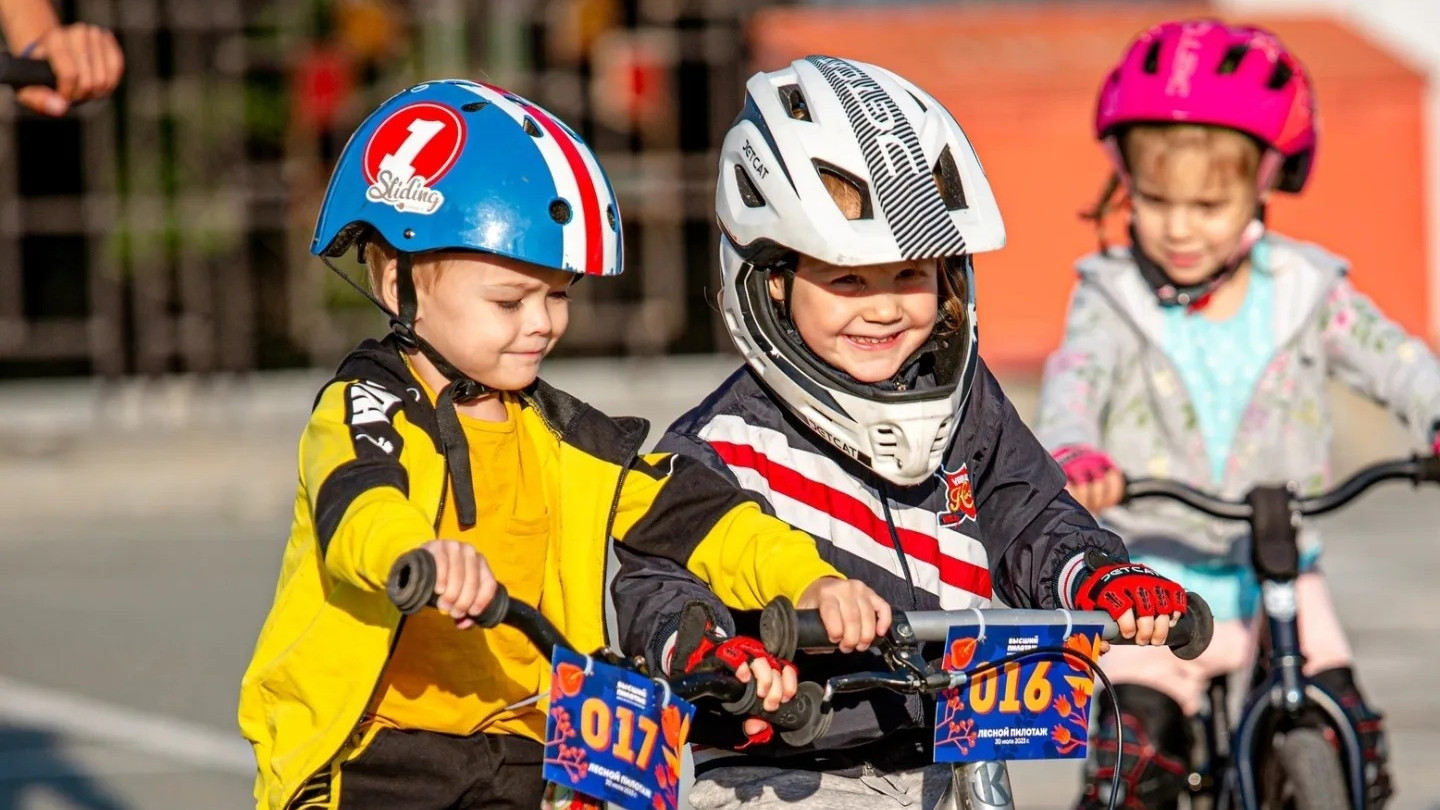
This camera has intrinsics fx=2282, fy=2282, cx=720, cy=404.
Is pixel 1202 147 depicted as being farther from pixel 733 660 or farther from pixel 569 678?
pixel 569 678

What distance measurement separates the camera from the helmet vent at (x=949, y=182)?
410cm

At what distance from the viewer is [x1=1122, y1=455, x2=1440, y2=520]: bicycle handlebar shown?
5020 mm

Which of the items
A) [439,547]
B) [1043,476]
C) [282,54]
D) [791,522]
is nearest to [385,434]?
[439,547]

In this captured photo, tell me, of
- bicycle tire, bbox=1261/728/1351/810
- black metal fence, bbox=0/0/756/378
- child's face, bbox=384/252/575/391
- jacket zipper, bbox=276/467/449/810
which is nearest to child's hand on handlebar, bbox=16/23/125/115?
child's face, bbox=384/252/575/391

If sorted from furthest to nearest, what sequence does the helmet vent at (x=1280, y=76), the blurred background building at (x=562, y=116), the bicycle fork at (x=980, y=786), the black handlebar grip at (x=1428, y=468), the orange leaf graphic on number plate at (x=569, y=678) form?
the blurred background building at (x=562, y=116) < the helmet vent at (x=1280, y=76) < the black handlebar grip at (x=1428, y=468) < the bicycle fork at (x=980, y=786) < the orange leaf graphic on number plate at (x=569, y=678)

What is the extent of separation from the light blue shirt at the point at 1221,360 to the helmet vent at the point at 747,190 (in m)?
1.72

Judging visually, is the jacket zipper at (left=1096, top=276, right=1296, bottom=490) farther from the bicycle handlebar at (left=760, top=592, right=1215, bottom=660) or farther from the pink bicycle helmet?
the bicycle handlebar at (left=760, top=592, right=1215, bottom=660)

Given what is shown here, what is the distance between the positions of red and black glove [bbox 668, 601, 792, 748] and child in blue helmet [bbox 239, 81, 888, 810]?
0.19 metres

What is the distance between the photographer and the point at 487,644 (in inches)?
163

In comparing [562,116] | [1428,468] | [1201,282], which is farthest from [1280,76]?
[562,116]

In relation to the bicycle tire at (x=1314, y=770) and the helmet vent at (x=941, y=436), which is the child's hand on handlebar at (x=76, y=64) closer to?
the helmet vent at (x=941, y=436)

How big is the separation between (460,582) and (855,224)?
1093mm

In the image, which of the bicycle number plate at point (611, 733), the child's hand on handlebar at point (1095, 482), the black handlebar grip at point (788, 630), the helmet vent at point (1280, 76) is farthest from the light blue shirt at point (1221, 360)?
the bicycle number plate at point (611, 733)

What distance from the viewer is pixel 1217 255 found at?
5.55 m
